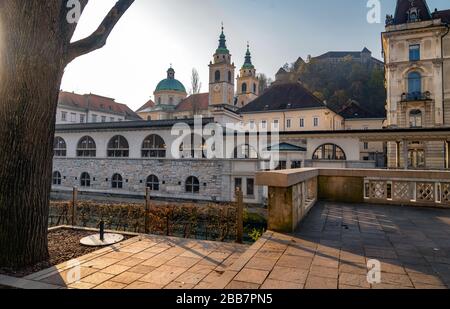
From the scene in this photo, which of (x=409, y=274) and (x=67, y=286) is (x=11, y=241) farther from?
(x=409, y=274)

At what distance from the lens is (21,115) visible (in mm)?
4727

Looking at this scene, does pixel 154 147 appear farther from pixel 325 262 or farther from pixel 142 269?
pixel 325 262

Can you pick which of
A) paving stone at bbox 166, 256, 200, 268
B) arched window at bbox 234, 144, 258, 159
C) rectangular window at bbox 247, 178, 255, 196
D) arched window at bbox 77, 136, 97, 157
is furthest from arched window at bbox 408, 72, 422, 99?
arched window at bbox 77, 136, 97, 157

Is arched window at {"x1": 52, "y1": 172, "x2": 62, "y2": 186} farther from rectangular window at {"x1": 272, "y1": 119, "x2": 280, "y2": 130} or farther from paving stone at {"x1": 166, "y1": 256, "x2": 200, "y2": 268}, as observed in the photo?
paving stone at {"x1": 166, "y1": 256, "x2": 200, "y2": 268}

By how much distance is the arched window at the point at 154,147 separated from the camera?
29.4 m

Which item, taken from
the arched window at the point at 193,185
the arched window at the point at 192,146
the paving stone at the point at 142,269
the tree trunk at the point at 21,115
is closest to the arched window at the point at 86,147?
the arched window at the point at 192,146

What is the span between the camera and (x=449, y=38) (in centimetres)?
3130

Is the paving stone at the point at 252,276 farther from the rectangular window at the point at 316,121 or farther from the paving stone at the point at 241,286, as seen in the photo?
the rectangular window at the point at 316,121

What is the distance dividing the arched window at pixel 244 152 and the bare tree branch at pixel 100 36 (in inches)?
855

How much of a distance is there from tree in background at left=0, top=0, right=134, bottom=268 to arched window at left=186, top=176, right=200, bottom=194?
22.5m

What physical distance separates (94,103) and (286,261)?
6734 centimetres

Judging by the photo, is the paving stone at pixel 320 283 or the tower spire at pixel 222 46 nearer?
the paving stone at pixel 320 283
